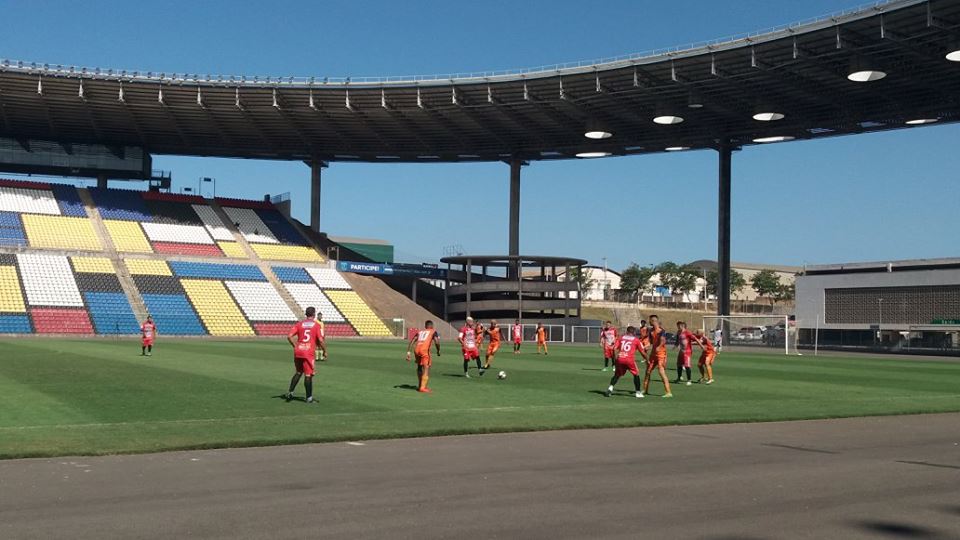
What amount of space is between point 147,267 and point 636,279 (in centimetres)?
9775

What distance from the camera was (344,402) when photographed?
59.9ft

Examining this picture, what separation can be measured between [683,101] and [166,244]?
3965cm

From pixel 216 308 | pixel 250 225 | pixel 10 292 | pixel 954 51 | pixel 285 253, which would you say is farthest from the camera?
pixel 250 225

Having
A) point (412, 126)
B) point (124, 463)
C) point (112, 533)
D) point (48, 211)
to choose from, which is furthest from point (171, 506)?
point (48, 211)

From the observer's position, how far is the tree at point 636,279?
150m

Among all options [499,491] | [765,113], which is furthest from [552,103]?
[499,491]

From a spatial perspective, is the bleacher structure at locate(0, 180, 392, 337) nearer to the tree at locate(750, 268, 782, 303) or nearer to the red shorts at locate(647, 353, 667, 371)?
the red shorts at locate(647, 353, 667, 371)

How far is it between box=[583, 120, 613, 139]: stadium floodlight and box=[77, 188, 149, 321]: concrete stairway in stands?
31.0 meters

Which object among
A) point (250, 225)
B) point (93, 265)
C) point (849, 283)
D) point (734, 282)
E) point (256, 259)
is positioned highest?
point (250, 225)

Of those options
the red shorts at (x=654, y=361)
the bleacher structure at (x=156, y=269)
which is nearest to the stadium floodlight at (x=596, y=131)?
the bleacher structure at (x=156, y=269)

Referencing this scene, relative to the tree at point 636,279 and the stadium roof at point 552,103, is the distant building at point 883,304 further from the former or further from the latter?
the tree at point 636,279

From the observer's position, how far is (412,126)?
2783 inches

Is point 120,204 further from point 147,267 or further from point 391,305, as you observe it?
point 391,305

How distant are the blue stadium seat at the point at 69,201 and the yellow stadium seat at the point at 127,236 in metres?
2.37
